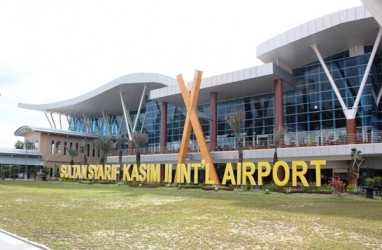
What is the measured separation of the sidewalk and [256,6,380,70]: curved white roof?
33.0m

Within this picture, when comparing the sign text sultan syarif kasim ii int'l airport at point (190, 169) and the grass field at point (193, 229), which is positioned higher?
the sign text sultan syarif kasim ii int'l airport at point (190, 169)

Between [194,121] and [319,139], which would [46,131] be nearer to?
[194,121]

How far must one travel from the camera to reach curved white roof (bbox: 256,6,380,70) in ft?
115

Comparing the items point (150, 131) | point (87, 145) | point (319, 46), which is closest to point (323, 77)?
point (319, 46)

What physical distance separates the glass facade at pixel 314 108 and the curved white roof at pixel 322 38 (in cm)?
157

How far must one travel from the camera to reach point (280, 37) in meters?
40.4

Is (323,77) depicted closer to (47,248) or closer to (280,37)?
(280,37)

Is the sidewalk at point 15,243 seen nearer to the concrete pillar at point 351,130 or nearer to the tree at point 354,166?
the tree at point 354,166

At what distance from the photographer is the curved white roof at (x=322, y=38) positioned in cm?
3494

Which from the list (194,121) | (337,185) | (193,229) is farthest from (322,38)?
(193,229)

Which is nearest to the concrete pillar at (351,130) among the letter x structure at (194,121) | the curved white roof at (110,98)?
the letter x structure at (194,121)

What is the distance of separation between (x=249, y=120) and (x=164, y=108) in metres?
11.6

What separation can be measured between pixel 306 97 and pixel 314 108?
1.72 m

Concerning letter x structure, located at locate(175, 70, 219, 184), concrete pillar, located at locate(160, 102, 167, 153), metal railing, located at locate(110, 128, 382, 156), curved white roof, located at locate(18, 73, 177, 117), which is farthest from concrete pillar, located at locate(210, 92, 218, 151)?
curved white roof, located at locate(18, 73, 177, 117)
